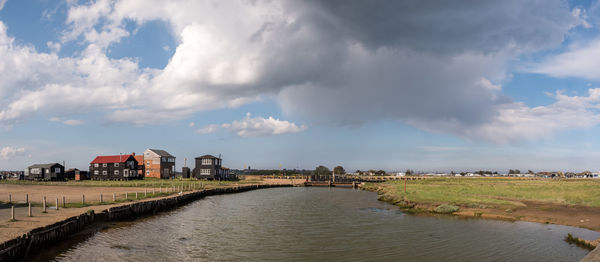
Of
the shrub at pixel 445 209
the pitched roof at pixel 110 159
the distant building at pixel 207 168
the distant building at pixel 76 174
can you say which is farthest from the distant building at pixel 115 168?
the shrub at pixel 445 209

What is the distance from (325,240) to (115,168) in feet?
331

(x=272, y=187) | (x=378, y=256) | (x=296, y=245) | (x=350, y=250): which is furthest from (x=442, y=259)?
(x=272, y=187)

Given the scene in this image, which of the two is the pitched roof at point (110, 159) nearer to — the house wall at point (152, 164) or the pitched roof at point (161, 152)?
the house wall at point (152, 164)

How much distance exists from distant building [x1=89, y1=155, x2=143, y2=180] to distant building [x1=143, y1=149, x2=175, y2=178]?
11.2 feet

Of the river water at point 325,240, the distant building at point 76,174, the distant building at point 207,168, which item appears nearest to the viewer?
the river water at point 325,240

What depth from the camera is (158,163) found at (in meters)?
109

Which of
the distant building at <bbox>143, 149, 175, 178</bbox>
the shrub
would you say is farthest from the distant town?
the shrub

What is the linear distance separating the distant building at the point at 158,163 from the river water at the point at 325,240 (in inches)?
3085

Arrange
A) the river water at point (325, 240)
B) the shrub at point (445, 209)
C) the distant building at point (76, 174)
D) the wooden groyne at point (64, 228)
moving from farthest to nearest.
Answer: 1. the distant building at point (76, 174)
2. the shrub at point (445, 209)
3. the river water at point (325, 240)
4. the wooden groyne at point (64, 228)

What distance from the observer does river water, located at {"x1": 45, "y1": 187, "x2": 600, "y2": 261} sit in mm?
21469

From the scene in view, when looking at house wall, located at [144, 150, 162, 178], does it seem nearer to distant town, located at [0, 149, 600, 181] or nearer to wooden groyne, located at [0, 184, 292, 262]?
distant town, located at [0, 149, 600, 181]

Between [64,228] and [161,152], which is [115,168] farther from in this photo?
[64,228]

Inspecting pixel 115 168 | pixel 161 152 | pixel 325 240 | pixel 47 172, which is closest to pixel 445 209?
pixel 325 240

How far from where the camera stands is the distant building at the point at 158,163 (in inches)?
4296
